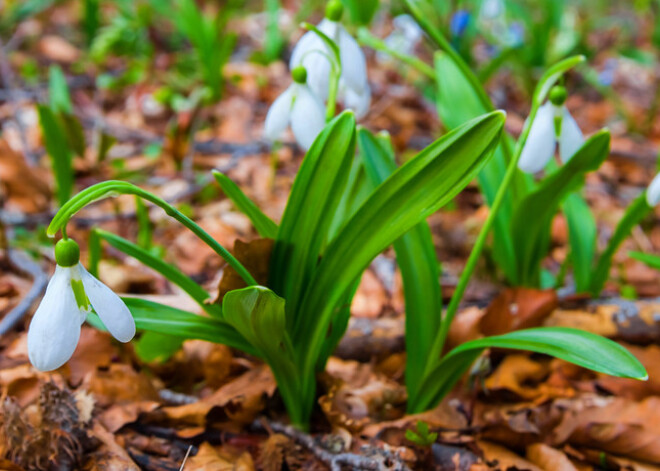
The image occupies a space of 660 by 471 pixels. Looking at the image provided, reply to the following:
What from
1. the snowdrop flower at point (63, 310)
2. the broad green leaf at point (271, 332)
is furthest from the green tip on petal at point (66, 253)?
the broad green leaf at point (271, 332)

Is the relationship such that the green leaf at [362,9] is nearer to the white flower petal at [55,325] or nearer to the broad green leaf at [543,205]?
the broad green leaf at [543,205]

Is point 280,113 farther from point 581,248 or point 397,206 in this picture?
point 581,248

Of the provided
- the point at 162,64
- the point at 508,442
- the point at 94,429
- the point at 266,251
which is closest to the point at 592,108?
the point at 162,64

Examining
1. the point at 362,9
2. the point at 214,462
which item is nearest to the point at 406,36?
the point at 362,9

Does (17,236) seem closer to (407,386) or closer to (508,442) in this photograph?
(407,386)

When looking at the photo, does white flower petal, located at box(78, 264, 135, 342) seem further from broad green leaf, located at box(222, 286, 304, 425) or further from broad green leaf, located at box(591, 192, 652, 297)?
broad green leaf, located at box(591, 192, 652, 297)

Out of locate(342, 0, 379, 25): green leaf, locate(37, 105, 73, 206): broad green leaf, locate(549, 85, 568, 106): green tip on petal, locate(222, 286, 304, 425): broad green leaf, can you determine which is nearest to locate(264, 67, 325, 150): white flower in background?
locate(222, 286, 304, 425): broad green leaf
